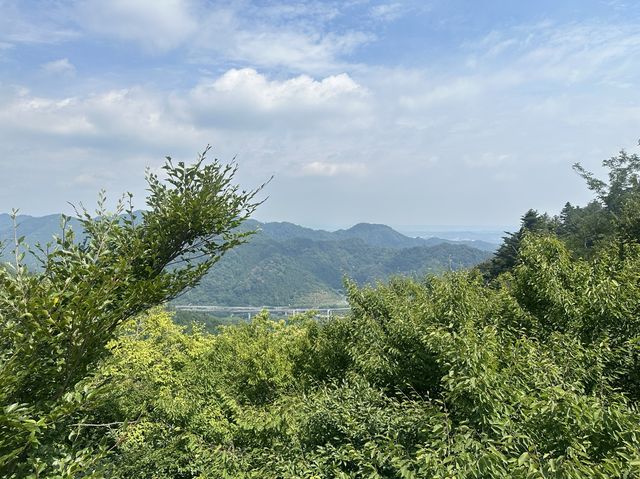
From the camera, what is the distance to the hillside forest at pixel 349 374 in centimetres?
508

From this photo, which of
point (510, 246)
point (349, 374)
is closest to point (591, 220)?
point (510, 246)

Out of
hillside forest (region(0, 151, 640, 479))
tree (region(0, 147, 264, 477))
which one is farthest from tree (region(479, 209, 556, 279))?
tree (region(0, 147, 264, 477))

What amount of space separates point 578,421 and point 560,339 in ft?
13.0

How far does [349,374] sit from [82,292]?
26.1ft

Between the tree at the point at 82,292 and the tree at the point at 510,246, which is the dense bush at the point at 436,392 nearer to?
the tree at the point at 82,292

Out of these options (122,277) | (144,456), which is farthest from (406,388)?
(144,456)

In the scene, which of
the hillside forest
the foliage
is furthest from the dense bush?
the foliage

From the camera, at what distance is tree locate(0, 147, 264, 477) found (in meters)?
5.55

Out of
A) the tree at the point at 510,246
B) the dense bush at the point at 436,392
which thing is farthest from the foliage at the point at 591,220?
the dense bush at the point at 436,392

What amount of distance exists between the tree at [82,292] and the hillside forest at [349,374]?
1.4 inches

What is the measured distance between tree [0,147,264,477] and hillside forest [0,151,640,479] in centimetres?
4

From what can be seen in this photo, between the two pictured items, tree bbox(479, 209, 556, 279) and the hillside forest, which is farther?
tree bbox(479, 209, 556, 279)

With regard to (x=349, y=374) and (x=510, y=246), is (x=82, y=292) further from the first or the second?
(x=510, y=246)

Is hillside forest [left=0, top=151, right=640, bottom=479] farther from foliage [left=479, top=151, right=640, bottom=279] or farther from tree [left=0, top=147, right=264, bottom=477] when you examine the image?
foliage [left=479, top=151, right=640, bottom=279]
